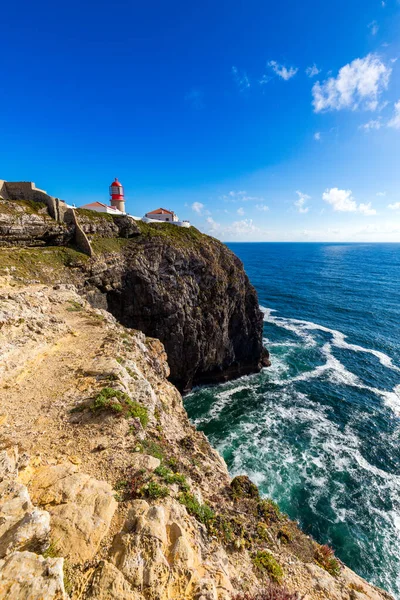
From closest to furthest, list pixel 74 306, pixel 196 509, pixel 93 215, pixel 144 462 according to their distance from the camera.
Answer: pixel 196 509 → pixel 144 462 → pixel 74 306 → pixel 93 215

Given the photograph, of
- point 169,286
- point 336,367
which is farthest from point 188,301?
point 336,367

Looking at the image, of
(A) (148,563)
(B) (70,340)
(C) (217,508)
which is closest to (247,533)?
(C) (217,508)

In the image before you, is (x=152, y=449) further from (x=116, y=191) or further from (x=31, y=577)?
(x=116, y=191)

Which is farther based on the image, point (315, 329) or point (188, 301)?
point (315, 329)

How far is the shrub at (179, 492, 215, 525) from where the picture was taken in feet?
26.6

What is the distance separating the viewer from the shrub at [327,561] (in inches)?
354

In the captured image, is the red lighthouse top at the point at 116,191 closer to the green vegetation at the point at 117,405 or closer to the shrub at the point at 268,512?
the green vegetation at the point at 117,405

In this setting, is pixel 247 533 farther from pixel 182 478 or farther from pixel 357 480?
pixel 357 480

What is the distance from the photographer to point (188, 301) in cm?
4225

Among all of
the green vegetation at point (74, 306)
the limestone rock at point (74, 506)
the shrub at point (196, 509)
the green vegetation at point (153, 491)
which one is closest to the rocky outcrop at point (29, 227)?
the green vegetation at point (74, 306)

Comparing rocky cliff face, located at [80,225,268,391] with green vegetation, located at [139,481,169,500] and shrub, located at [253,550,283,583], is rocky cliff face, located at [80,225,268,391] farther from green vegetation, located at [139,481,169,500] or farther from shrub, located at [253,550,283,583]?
shrub, located at [253,550,283,583]

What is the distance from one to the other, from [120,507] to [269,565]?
492 centimetres

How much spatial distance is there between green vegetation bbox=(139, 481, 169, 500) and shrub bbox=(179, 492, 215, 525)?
0.68 m

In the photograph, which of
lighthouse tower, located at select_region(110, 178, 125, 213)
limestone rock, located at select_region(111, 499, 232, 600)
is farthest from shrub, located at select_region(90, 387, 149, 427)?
lighthouse tower, located at select_region(110, 178, 125, 213)
